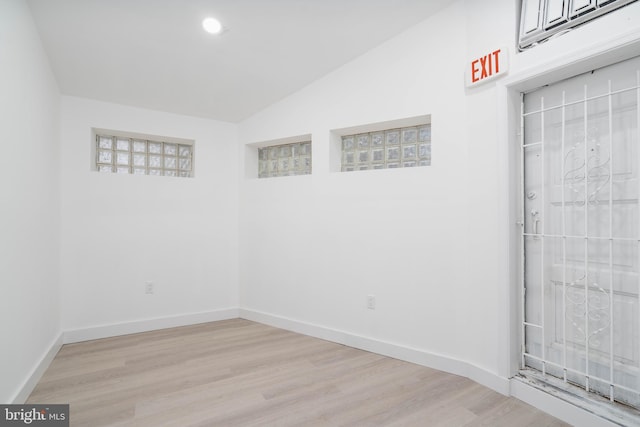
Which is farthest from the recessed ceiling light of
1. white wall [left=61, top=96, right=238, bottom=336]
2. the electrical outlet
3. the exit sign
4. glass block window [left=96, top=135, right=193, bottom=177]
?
the electrical outlet

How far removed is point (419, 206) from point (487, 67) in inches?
40.8

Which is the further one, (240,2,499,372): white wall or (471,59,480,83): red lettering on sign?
(240,2,499,372): white wall

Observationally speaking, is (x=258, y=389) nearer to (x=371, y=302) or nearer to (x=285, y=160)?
(x=371, y=302)

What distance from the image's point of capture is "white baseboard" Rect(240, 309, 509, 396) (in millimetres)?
2219

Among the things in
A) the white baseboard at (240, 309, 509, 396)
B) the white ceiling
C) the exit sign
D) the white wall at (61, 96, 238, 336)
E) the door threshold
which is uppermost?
the white ceiling

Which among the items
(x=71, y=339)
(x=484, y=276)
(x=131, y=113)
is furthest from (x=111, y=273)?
(x=484, y=276)

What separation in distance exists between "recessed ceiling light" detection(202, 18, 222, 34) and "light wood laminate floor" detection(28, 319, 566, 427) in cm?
250

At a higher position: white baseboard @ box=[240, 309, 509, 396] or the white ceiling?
the white ceiling

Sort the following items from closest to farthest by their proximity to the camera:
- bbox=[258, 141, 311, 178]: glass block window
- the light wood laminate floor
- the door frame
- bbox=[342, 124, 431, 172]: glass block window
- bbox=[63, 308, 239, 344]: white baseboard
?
the light wood laminate floor → the door frame → bbox=[342, 124, 431, 172]: glass block window → bbox=[63, 308, 239, 344]: white baseboard → bbox=[258, 141, 311, 178]: glass block window

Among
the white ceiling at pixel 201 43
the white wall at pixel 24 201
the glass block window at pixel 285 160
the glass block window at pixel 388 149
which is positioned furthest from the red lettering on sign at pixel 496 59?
the white wall at pixel 24 201

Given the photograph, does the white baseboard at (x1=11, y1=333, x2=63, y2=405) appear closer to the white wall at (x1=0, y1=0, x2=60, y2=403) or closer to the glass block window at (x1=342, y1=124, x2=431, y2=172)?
the white wall at (x1=0, y1=0, x2=60, y2=403)

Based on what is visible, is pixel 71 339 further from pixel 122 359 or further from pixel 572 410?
pixel 572 410

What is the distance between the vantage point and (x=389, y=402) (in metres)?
2.05

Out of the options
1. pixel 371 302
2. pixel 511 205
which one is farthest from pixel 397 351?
pixel 511 205
